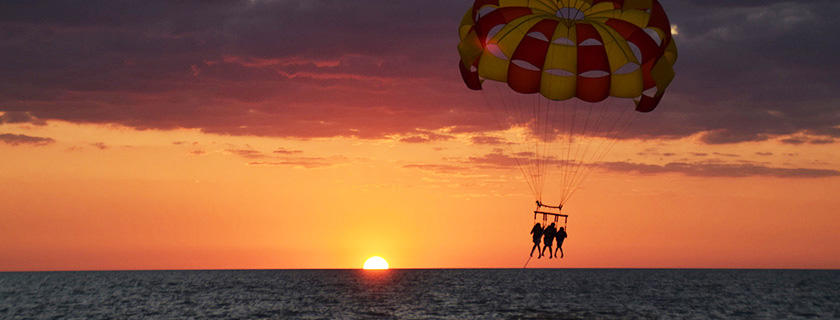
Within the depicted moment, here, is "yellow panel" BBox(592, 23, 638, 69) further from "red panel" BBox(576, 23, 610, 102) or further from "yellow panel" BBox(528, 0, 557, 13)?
"yellow panel" BBox(528, 0, 557, 13)

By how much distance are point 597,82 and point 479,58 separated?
13.8 feet

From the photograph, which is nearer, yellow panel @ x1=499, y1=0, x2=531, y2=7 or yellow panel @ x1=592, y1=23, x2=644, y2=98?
yellow panel @ x1=592, y1=23, x2=644, y2=98

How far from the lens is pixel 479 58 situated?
2703cm

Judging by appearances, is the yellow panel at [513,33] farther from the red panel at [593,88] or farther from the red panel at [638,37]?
the red panel at [638,37]

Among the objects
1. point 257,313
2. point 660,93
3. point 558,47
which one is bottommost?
point 257,313

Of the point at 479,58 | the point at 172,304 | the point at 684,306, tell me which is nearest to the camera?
the point at 479,58

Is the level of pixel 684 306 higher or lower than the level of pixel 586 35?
lower

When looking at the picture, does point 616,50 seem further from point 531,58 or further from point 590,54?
point 531,58

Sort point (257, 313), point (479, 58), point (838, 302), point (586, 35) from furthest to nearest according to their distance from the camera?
point (838, 302) → point (257, 313) → point (479, 58) → point (586, 35)

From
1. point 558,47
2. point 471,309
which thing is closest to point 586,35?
point 558,47

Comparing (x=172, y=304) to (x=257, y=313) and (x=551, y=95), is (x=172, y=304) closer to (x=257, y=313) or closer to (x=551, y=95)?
(x=257, y=313)

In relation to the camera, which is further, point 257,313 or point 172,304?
point 172,304

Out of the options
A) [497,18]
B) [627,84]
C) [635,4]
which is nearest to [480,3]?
[497,18]

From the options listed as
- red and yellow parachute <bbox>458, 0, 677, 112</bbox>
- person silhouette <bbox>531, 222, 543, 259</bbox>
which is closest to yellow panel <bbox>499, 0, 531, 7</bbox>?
red and yellow parachute <bbox>458, 0, 677, 112</bbox>
